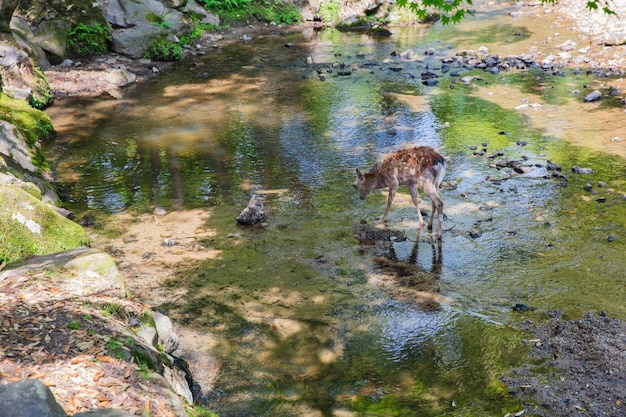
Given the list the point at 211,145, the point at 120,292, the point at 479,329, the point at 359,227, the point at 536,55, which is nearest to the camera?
the point at 120,292

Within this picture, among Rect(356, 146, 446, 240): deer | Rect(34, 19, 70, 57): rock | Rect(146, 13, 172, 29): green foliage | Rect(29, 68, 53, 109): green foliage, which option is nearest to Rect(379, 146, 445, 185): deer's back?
Rect(356, 146, 446, 240): deer

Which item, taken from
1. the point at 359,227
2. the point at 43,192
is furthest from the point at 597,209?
the point at 43,192

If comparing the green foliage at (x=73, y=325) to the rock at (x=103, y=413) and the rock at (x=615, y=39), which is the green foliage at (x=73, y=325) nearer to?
the rock at (x=103, y=413)

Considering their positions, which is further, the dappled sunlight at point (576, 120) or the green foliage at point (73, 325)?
the dappled sunlight at point (576, 120)

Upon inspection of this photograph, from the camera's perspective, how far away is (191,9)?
25.6m

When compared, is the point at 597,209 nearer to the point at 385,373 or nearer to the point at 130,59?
the point at 385,373

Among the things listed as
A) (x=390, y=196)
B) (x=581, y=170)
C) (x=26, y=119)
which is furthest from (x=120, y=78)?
(x=581, y=170)

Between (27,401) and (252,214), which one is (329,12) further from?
(27,401)

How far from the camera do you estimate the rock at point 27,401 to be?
373cm

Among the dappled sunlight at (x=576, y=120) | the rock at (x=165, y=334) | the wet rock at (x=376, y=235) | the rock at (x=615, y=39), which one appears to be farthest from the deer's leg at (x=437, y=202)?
the rock at (x=615, y=39)

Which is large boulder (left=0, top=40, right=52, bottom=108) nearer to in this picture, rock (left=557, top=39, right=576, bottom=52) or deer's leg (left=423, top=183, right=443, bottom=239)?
deer's leg (left=423, top=183, right=443, bottom=239)

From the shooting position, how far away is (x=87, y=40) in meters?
20.4

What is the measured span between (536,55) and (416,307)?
14.9m

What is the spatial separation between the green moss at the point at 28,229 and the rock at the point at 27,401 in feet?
11.9
